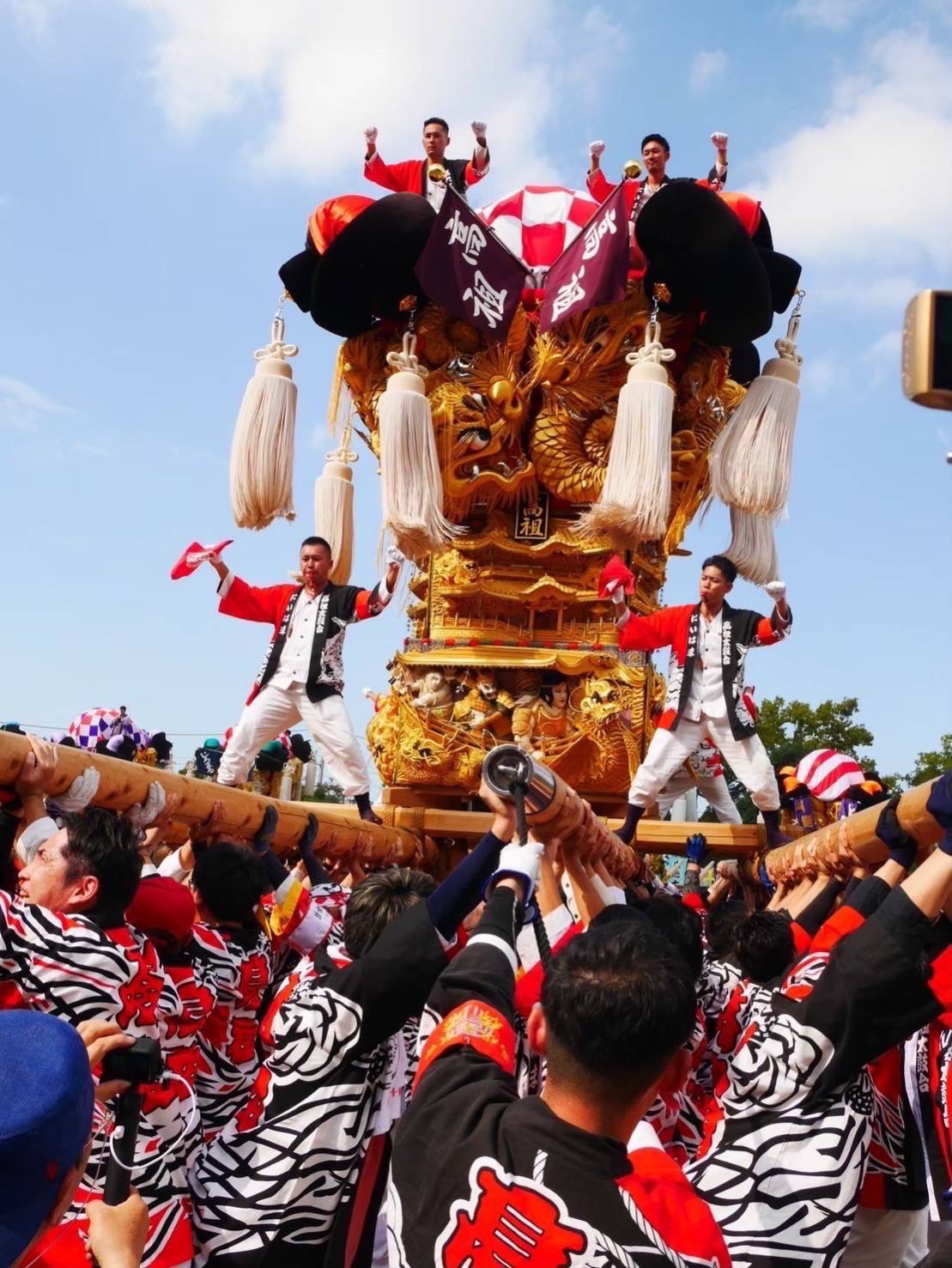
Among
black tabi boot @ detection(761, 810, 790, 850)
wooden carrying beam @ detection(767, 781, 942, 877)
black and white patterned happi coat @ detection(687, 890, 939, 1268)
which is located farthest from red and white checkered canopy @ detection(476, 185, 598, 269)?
black and white patterned happi coat @ detection(687, 890, 939, 1268)

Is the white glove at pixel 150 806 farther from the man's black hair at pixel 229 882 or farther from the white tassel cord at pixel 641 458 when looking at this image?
the white tassel cord at pixel 641 458

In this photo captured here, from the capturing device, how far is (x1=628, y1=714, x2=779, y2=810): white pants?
6.17m

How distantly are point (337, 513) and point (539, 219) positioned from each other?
2.38 m

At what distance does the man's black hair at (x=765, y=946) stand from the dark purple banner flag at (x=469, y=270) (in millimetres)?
4562

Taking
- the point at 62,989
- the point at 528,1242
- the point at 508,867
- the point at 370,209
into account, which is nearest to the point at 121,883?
the point at 62,989

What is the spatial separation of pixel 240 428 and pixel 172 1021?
481 centimetres

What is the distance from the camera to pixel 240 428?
6.85 m

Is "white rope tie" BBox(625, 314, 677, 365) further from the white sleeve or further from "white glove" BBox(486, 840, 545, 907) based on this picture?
"white glove" BBox(486, 840, 545, 907)

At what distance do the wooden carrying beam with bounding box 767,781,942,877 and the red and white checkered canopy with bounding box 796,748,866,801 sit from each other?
0.29 m

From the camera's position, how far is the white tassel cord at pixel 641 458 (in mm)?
6449

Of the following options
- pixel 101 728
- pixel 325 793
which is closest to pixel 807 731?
pixel 325 793

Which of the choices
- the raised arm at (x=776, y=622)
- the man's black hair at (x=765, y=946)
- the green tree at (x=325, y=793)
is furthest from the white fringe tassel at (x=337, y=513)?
the green tree at (x=325, y=793)

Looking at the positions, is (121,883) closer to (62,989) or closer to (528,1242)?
(62,989)

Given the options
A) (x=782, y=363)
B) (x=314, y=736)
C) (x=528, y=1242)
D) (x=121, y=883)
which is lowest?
(x=528, y=1242)
